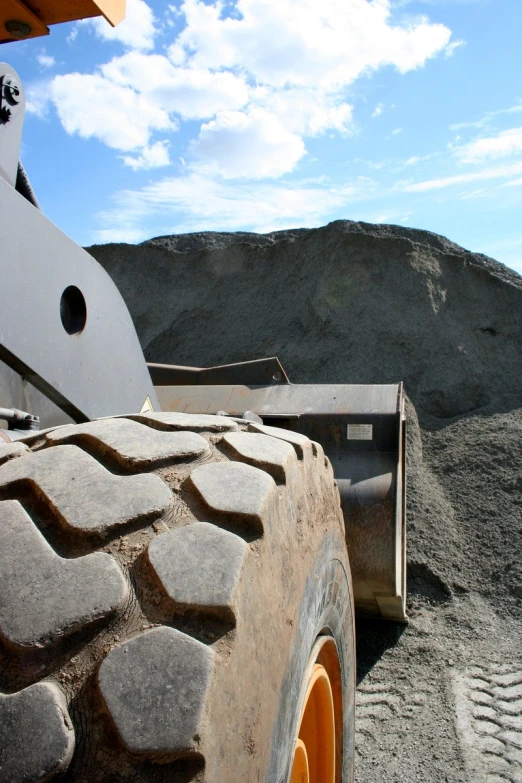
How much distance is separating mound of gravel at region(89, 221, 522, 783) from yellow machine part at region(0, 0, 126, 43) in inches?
106

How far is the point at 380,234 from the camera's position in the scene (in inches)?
365

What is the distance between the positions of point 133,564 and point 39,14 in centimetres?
183

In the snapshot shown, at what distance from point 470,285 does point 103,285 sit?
7263mm

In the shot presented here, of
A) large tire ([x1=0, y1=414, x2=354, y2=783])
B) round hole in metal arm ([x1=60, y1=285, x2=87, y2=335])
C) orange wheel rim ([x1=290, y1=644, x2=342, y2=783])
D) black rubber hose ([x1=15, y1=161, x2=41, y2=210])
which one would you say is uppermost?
black rubber hose ([x1=15, y1=161, x2=41, y2=210])

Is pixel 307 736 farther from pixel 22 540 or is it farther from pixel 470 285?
pixel 470 285

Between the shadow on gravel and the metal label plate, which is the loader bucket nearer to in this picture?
the metal label plate

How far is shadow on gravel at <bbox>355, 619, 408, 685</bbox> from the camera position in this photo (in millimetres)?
3408

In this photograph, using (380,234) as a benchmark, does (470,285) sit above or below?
below

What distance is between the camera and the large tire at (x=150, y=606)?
2.56ft

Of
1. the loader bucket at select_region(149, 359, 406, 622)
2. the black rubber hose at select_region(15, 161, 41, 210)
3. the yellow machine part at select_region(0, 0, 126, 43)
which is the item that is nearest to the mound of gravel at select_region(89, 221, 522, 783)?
the loader bucket at select_region(149, 359, 406, 622)

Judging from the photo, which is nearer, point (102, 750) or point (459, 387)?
point (102, 750)

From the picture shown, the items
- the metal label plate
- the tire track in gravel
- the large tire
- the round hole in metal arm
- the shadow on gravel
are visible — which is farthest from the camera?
the shadow on gravel

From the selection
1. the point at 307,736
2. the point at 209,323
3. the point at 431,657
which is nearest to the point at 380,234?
the point at 209,323

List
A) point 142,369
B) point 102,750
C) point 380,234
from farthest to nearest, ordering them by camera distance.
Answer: point 380,234
point 142,369
point 102,750
